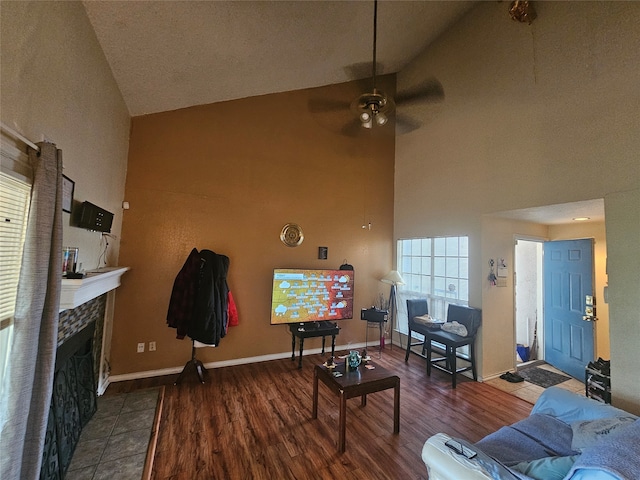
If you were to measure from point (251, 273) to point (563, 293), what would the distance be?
178 inches

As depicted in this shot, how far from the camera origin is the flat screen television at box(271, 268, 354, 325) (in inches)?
149

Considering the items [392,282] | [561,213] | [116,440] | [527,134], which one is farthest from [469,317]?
[116,440]

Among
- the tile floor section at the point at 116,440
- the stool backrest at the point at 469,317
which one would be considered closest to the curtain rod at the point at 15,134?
the tile floor section at the point at 116,440

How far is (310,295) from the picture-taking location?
3.99 meters

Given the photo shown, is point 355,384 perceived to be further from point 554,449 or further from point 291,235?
point 291,235

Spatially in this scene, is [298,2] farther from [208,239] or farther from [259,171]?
[208,239]

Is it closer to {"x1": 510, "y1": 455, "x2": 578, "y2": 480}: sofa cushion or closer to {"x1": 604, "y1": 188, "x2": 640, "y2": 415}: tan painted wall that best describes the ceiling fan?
{"x1": 604, "y1": 188, "x2": 640, "y2": 415}: tan painted wall

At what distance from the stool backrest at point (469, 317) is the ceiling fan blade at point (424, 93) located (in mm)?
2619

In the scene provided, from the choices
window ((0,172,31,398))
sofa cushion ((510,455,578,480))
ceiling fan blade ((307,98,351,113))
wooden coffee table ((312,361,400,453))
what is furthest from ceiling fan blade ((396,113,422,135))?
window ((0,172,31,398))

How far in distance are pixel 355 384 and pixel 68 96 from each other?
9.62 feet

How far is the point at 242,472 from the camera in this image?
1.92m

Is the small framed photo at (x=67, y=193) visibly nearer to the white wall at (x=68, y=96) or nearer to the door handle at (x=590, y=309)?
the white wall at (x=68, y=96)

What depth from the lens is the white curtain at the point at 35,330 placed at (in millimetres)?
1166

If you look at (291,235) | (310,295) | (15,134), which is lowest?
(310,295)
